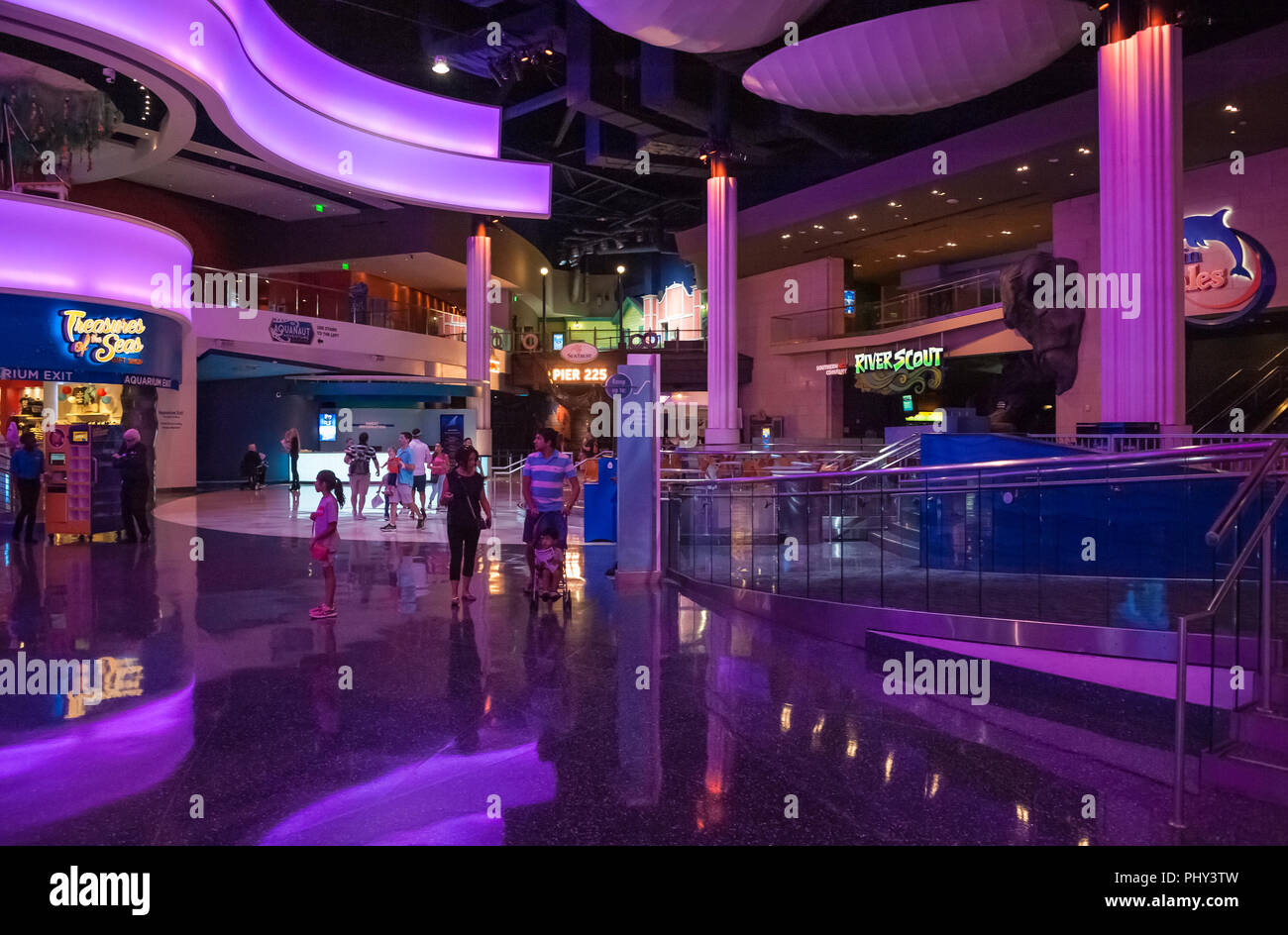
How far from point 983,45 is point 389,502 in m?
14.0

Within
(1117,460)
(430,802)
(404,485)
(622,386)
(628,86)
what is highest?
(628,86)

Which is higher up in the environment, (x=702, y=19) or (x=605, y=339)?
(x=702, y=19)

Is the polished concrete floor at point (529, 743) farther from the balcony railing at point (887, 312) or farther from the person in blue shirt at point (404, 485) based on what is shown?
the balcony railing at point (887, 312)

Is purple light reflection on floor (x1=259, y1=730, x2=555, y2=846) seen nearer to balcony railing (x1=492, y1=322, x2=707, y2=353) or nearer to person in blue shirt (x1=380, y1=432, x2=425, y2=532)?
person in blue shirt (x1=380, y1=432, x2=425, y2=532)

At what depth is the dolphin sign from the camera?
62.3ft

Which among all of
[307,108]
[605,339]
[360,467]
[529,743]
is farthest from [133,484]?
[605,339]

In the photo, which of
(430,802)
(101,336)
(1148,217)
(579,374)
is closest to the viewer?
(430,802)

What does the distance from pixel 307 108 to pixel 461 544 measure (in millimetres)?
21727

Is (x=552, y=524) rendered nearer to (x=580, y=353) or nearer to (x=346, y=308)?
(x=346, y=308)

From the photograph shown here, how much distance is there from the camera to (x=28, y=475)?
13.5m

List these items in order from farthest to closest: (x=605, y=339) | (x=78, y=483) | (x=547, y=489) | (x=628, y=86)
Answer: (x=605, y=339) → (x=628, y=86) → (x=78, y=483) → (x=547, y=489)

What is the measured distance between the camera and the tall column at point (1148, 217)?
40.9ft

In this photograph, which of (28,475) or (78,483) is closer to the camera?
(28,475)

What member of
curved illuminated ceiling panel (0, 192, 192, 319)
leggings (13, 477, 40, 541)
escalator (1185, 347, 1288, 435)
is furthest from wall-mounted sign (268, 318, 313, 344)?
escalator (1185, 347, 1288, 435)
